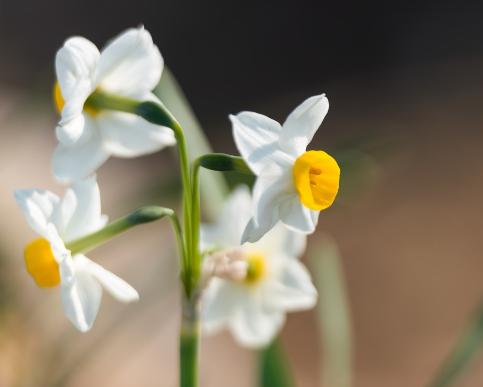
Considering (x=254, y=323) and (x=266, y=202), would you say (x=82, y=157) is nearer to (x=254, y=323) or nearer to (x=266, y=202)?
(x=266, y=202)

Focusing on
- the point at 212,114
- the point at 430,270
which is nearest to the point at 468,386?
the point at 430,270

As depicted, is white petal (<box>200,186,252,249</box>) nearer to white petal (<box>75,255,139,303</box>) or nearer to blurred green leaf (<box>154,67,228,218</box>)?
blurred green leaf (<box>154,67,228,218</box>)

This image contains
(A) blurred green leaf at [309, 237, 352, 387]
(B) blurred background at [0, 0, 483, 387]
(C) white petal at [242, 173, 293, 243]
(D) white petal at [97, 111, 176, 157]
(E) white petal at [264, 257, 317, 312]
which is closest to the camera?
(C) white petal at [242, 173, 293, 243]

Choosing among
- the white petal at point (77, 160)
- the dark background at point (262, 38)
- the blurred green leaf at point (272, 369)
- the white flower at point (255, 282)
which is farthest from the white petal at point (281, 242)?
the dark background at point (262, 38)

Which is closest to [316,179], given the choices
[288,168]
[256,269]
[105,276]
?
[288,168]

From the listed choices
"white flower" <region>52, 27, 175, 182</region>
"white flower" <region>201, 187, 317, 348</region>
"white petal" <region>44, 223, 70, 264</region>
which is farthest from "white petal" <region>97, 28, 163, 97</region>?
"white flower" <region>201, 187, 317, 348</region>

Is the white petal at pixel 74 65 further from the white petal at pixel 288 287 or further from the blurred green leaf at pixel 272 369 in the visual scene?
the blurred green leaf at pixel 272 369
